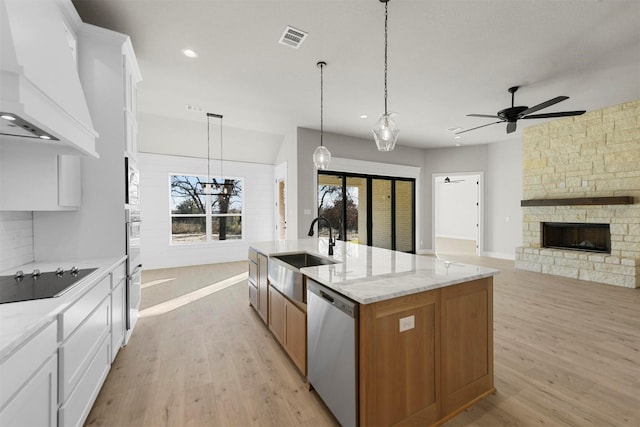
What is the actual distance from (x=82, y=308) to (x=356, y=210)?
577 cm

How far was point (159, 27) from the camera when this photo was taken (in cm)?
263

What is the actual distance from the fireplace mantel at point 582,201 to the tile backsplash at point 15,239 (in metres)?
7.46

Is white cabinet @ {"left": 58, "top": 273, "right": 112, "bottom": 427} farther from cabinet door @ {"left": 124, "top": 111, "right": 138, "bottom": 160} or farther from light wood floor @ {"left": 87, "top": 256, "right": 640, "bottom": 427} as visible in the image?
cabinet door @ {"left": 124, "top": 111, "right": 138, "bottom": 160}

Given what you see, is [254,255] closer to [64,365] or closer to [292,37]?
[64,365]

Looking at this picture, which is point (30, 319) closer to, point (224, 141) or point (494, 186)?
point (224, 141)

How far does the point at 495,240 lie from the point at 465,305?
6502mm

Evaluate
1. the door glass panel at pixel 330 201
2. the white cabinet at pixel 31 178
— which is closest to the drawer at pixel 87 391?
the white cabinet at pixel 31 178

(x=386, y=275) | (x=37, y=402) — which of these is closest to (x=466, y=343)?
(x=386, y=275)

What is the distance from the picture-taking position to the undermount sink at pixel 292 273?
2061mm

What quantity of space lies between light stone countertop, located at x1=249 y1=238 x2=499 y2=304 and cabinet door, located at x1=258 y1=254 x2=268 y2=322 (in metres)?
0.74

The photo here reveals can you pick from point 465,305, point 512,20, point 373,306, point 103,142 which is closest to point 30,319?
point 373,306

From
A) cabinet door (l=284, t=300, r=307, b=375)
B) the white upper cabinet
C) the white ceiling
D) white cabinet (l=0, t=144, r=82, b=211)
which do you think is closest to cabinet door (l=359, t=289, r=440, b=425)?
cabinet door (l=284, t=300, r=307, b=375)

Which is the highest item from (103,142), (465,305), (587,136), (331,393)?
(587,136)

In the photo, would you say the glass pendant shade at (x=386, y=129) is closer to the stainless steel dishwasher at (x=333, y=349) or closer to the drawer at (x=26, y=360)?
the stainless steel dishwasher at (x=333, y=349)
